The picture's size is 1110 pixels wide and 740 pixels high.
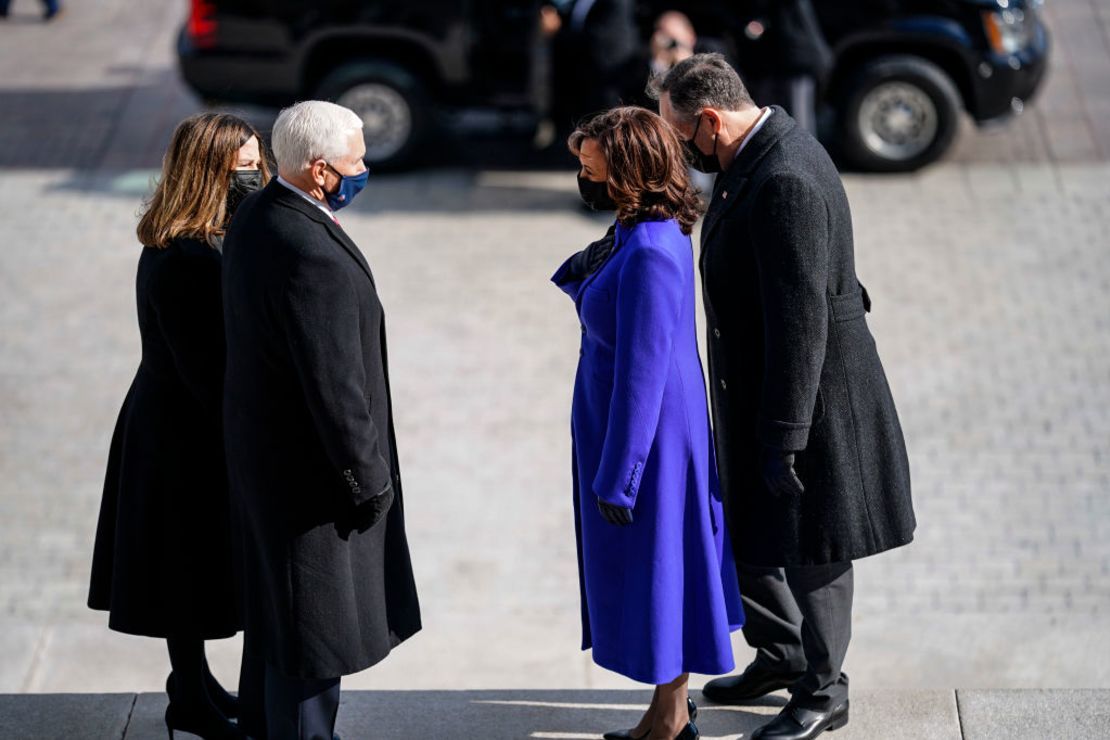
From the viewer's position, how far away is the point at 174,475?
4.04 metres

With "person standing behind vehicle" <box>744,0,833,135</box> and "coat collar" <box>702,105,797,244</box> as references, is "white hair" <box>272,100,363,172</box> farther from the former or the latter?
"person standing behind vehicle" <box>744,0,833,135</box>

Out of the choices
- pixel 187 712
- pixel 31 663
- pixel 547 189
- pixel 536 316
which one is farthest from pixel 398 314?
pixel 187 712

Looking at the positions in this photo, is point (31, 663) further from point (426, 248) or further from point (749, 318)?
point (426, 248)

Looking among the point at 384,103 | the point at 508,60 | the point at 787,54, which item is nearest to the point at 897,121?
the point at 787,54

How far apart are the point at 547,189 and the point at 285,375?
6.83 metres

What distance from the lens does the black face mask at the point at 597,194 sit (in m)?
3.86

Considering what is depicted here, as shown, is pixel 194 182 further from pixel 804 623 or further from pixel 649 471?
pixel 804 623

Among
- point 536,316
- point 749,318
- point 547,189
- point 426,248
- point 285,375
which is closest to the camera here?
point 285,375

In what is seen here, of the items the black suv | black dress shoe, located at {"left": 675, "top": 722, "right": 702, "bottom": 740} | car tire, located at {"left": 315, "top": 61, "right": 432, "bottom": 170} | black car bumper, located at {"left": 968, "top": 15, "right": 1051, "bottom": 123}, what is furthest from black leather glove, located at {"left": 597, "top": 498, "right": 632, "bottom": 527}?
black car bumper, located at {"left": 968, "top": 15, "right": 1051, "bottom": 123}

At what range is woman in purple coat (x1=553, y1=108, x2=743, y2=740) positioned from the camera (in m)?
3.82

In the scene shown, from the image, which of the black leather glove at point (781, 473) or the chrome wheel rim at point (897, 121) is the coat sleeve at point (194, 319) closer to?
the black leather glove at point (781, 473)

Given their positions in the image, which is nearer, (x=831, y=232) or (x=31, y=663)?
(x=831, y=232)

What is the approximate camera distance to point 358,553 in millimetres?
3908

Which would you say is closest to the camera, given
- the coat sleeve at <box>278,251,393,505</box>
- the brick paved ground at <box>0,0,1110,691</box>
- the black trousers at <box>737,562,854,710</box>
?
the coat sleeve at <box>278,251,393,505</box>
